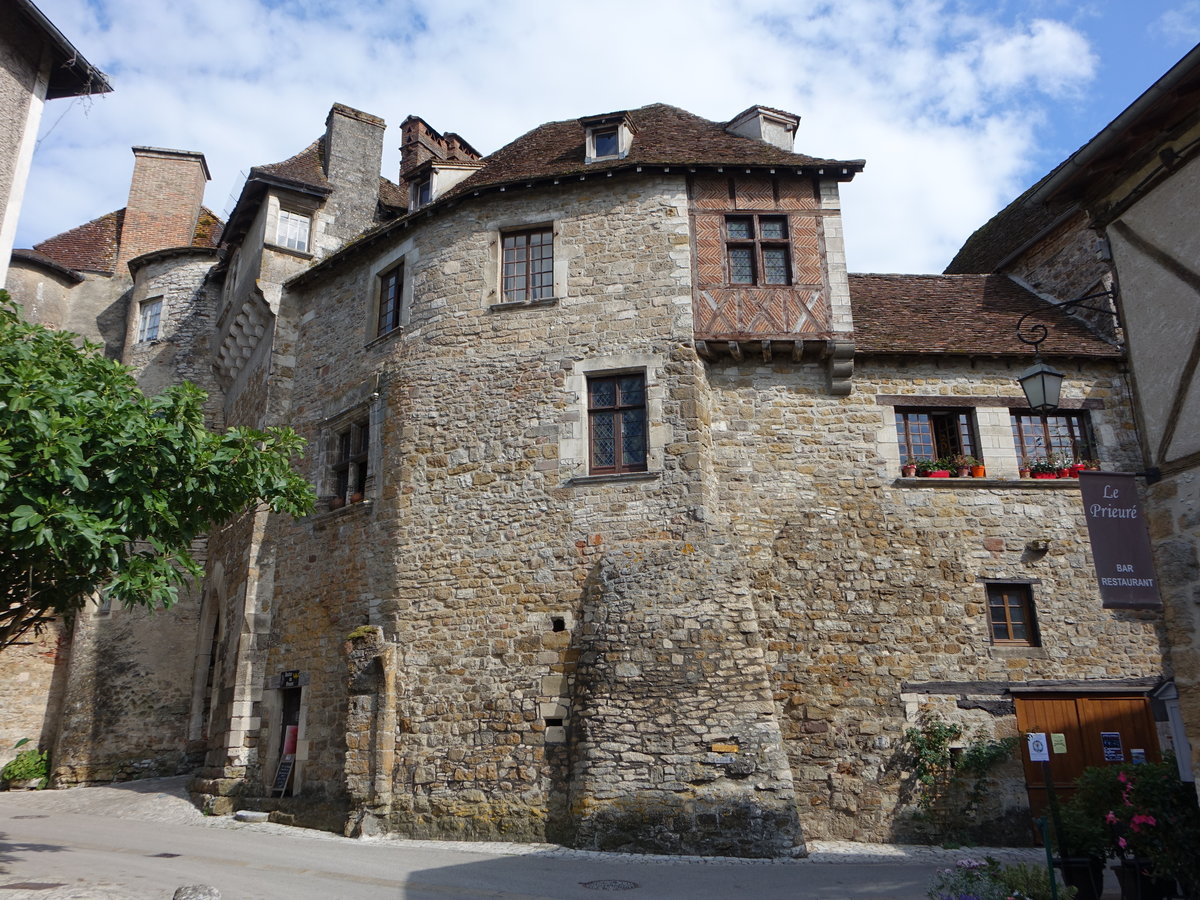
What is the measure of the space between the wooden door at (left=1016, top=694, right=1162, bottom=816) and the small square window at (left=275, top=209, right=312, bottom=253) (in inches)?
525

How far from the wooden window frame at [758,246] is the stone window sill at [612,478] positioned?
121 inches

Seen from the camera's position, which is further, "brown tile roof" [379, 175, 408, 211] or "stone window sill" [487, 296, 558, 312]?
"brown tile roof" [379, 175, 408, 211]

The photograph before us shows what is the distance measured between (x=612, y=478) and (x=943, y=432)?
4.83 m

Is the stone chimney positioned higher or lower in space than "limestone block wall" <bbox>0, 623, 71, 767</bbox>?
higher

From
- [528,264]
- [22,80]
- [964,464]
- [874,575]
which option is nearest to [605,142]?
[528,264]

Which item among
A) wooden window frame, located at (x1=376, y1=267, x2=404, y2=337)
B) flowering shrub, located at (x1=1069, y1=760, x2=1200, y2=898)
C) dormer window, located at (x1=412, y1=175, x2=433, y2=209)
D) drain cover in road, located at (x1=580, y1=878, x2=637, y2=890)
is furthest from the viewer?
dormer window, located at (x1=412, y1=175, x2=433, y2=209)

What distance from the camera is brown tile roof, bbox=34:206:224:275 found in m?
22.2

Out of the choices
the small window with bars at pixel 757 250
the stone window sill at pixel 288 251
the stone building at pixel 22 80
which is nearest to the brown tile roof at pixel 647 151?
the small window with bars at pixel 757 250

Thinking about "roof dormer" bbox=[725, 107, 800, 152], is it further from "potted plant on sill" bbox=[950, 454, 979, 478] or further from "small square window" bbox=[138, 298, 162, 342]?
"small square window" bbox=[138, 298, 162, 342]

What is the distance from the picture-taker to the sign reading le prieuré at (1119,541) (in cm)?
600

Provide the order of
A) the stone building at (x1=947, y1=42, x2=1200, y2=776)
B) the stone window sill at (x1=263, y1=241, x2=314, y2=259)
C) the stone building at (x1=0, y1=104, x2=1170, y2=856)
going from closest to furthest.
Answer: the stone building at (x1=947, y1=42, x2=1200, y2=776) → the stone building at (x1=0, y1=104, x2=1170, y2=856) → the stone window sill at (x1=263, y1=241, x2=314, y2=259)

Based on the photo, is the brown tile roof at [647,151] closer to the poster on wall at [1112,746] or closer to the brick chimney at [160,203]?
the poster on wall at [1112,746]

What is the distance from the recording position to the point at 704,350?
12453mm

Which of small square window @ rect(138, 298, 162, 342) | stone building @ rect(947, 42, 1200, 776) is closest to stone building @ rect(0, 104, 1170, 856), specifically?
stone building @ rect(947, 42, 1200, 776)
